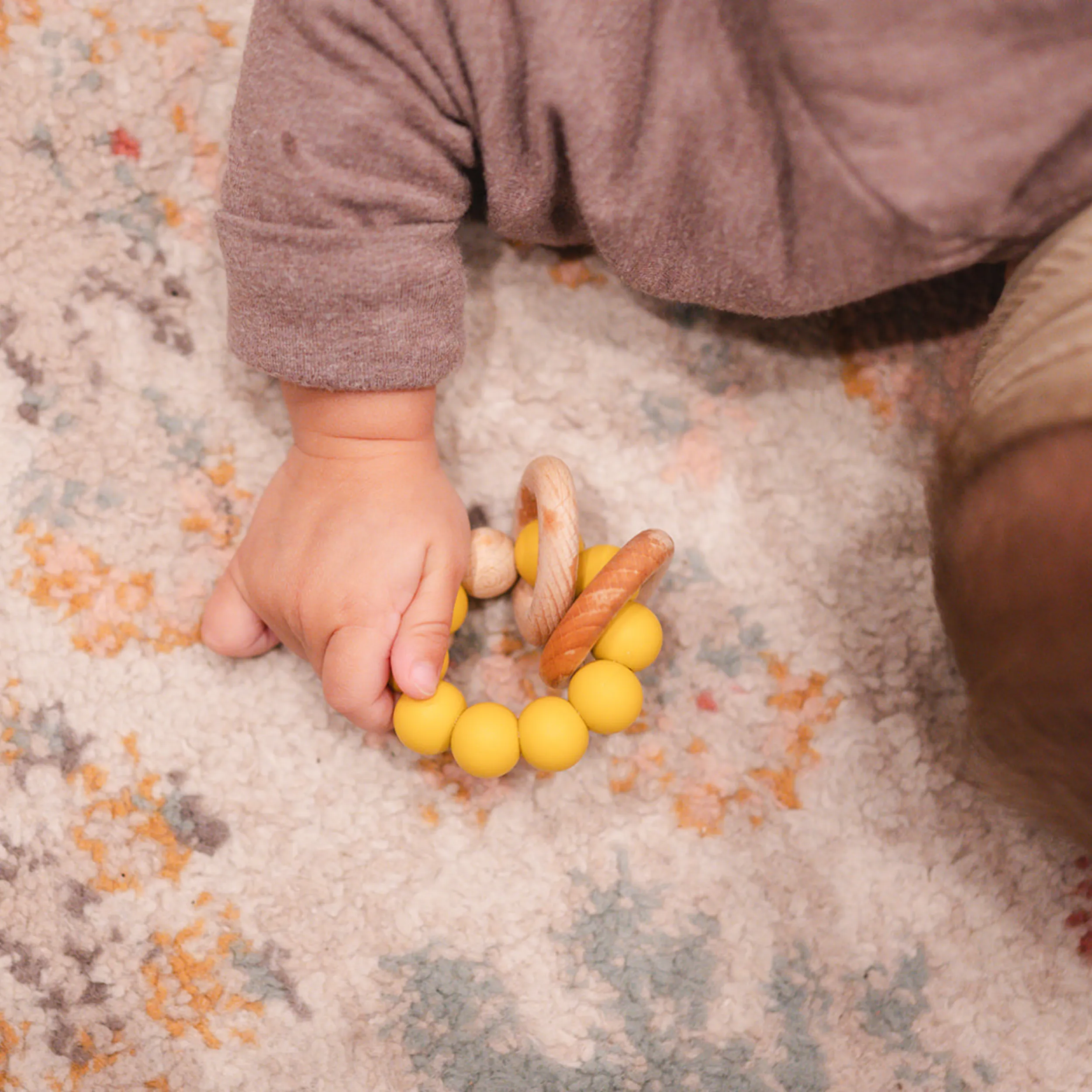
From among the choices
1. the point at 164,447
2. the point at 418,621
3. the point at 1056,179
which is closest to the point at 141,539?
the point at 164,447

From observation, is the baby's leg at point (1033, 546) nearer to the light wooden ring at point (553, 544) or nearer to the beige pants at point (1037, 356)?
the beige pants at point (1037, 356)

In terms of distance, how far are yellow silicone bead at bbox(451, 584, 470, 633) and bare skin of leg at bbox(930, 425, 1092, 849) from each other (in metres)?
0.23

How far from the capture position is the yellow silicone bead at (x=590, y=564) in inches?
19.7

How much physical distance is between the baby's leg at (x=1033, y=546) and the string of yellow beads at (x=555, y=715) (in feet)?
0.49

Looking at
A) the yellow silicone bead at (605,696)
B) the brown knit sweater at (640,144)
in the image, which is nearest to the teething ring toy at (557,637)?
the yellow silicone bead at (605,696)

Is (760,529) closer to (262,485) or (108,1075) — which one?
(262,485)

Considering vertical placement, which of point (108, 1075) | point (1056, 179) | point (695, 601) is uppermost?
point (1056, 179)

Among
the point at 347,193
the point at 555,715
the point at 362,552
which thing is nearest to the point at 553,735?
the point at 555,715

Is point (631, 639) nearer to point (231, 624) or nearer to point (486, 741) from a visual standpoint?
point (486, 741)

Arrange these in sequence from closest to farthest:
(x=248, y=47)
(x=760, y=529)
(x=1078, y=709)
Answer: (x=1078, y=709) → (x=248, y=47) → (x=760, y=529)

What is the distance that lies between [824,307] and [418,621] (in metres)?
0.25

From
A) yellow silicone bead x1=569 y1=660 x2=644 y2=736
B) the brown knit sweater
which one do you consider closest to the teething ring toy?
yellow silicone bead x1=569 y1=660 x2=644 y2=736

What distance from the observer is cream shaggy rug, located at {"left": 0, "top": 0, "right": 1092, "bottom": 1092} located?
52cm

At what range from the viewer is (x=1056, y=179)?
443 millimetres
